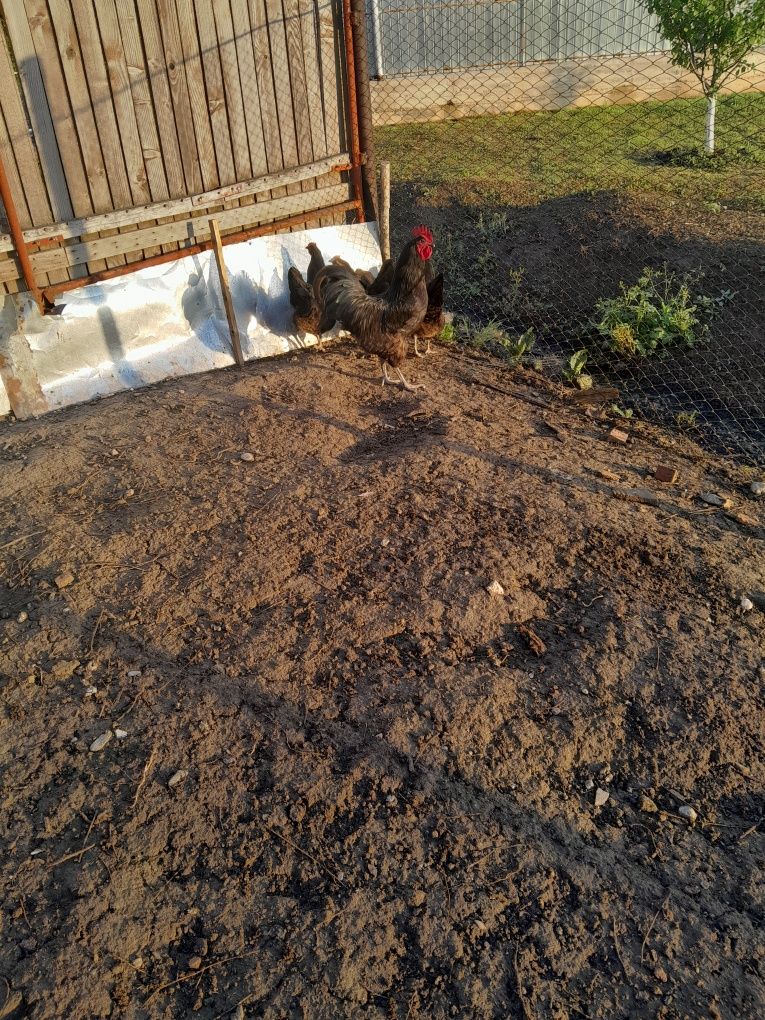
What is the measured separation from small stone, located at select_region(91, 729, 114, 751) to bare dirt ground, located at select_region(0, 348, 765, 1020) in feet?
0.07

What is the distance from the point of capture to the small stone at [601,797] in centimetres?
264

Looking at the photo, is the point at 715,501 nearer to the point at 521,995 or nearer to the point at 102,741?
the point at 521,995

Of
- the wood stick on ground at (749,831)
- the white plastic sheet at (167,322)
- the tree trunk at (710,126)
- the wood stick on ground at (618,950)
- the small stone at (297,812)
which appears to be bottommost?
the wood stick on ground at (749,831)

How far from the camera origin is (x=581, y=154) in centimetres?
1000

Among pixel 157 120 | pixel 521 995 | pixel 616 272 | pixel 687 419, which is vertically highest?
pixel 157 120

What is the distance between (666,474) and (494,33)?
11648mm

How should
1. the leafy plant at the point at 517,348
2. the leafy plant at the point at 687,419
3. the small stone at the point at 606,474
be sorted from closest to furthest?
the small stone at the point at 606,474 < the leafy plant at the point at 687,419 < the leafy plant at the point at 517,348

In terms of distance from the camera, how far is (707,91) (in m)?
9.45

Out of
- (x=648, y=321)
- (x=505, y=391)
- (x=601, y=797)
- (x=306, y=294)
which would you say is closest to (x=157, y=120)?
(x=306, y=294)

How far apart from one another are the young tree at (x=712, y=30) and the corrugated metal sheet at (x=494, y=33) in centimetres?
354

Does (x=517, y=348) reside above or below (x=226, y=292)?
below

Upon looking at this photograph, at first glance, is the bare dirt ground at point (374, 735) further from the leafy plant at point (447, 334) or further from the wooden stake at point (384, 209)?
the wooden stake at point (384, 209)

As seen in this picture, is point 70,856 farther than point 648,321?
No

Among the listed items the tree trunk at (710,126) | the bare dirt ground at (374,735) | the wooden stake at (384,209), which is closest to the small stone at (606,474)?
the bare dirt ground at (374,735)
